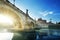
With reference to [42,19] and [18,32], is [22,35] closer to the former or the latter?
[18,32]

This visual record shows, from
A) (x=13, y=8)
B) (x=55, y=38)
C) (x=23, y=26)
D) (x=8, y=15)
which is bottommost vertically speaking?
(x=55, y=38)

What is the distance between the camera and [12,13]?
100 inches

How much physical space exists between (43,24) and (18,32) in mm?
512

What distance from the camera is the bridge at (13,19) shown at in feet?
7.97

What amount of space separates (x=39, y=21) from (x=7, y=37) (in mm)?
694

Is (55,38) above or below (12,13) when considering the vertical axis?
below

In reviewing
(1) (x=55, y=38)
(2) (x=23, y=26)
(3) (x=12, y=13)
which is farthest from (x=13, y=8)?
(1) (x=55, y=38)

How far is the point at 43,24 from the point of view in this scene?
7.75 ft

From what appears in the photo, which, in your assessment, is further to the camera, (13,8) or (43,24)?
(13,8)

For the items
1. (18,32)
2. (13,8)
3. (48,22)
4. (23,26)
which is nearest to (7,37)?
(18,32)

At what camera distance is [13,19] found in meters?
2.52

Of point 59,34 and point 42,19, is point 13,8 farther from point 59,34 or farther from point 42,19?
point 59,34

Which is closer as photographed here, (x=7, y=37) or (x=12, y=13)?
(x=7, y=37)

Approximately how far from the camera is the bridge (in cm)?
243
